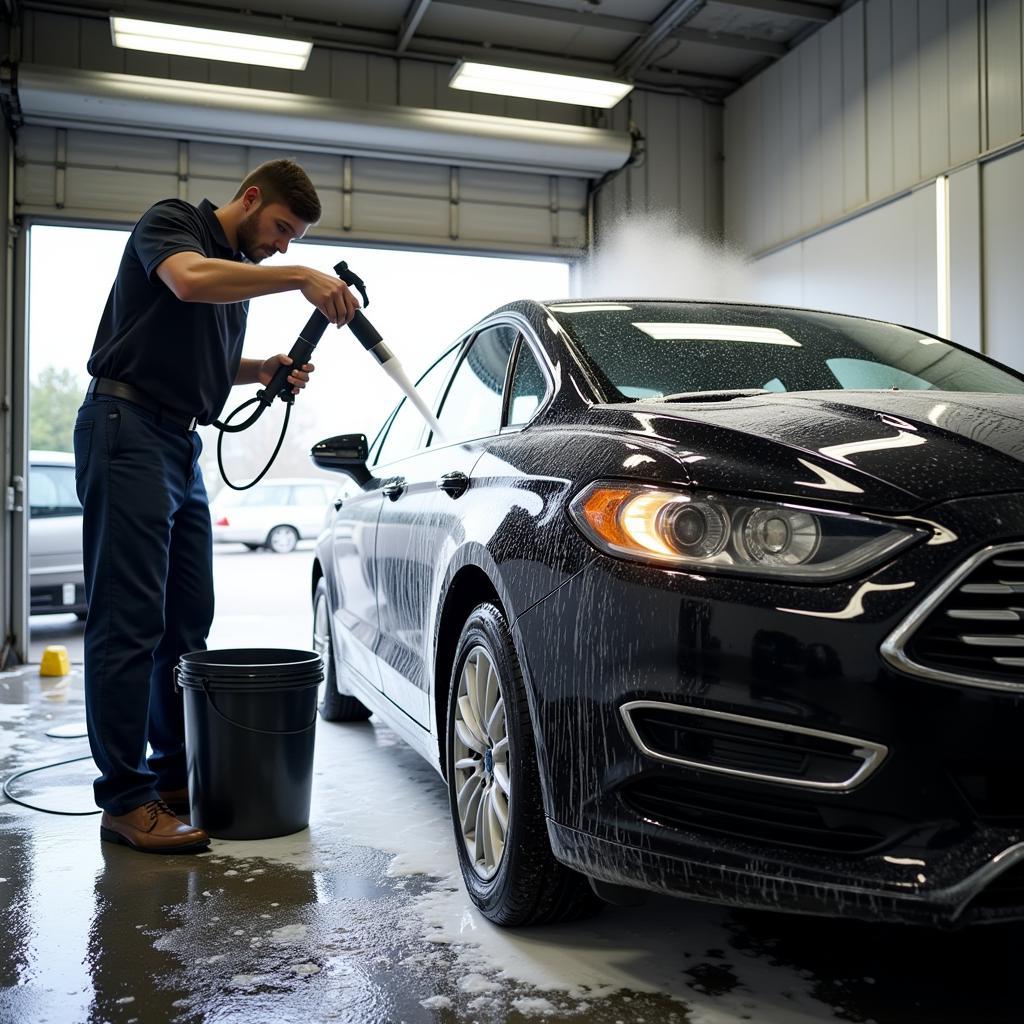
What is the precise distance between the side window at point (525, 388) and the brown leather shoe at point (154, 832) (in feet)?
4.31

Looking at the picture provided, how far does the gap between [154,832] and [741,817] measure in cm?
173

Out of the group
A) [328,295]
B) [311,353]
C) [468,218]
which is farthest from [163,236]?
[468,218]

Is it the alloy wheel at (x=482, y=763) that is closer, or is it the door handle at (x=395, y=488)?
the alloy wheel at (x=482, y=763)

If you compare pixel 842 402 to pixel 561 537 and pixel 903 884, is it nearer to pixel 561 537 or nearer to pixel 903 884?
pixel 561 537

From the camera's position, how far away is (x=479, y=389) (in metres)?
2.76

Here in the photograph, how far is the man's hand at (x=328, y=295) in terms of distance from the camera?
8.75 feet

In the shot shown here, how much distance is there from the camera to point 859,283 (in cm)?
639

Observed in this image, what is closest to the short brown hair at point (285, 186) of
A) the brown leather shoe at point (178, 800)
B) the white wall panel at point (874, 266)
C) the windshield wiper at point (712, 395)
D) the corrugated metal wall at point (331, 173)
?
the windshield wiper at point (712, 395)

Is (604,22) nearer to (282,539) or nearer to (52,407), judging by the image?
(52,407)

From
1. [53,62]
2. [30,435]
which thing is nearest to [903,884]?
[30,435]

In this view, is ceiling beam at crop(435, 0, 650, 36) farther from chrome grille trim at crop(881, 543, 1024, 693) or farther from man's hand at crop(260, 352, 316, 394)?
chrome grille trim at crop(881, 543, 1024, 693)

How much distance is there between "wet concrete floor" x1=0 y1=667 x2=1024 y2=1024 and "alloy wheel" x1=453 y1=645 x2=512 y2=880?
0.16 m

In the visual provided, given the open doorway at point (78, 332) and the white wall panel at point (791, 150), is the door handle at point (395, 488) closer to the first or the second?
the open doorway at point (78, 332)

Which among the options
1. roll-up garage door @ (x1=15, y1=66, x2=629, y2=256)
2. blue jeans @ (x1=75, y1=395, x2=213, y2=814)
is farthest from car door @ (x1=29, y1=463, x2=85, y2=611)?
blue jeans @ (x1=75, y1=395, x2=213, y2=814)
